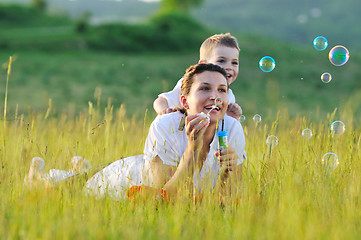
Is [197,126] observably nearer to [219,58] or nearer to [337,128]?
[219,58]

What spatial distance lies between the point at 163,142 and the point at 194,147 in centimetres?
32

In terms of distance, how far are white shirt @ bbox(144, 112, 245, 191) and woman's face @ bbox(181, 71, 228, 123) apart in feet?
0.69

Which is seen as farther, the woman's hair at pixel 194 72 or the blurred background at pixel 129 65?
the blurred background at pixel 129 65

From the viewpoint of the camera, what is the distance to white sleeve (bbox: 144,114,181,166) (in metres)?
3.69

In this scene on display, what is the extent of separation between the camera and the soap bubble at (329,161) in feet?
12.5

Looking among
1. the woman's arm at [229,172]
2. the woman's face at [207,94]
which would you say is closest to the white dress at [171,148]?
the woman's arm at [229,172]

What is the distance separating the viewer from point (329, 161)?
3863mm

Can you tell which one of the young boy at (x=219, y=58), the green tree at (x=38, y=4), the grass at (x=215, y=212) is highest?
the green tree at (x=38, y=4)

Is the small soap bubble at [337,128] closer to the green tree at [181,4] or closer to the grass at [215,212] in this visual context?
the grass at [215,212]

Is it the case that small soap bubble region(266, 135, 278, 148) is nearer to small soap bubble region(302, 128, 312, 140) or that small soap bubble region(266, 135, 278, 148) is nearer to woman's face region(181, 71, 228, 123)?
small soap bubble region(302, 128, 312, 140)

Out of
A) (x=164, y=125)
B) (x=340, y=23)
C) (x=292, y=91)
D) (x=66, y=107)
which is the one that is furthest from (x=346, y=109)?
(x=340, y=23)

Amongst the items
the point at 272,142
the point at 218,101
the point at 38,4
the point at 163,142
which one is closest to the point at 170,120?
the point at 163,142

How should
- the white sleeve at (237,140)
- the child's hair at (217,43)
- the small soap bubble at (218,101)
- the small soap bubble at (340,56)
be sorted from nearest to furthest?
1. the small soap bubble at (218,101)
2. the white sleeve at (237,140)
3. the child's hair at (217,43)
4. the small soap bubble at (340,56)

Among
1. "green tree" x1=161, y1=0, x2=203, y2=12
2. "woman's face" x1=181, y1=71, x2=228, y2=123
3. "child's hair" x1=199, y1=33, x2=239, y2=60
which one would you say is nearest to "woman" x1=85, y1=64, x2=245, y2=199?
"woman's face" x1=181, y1=71, x2=228, y2=123
